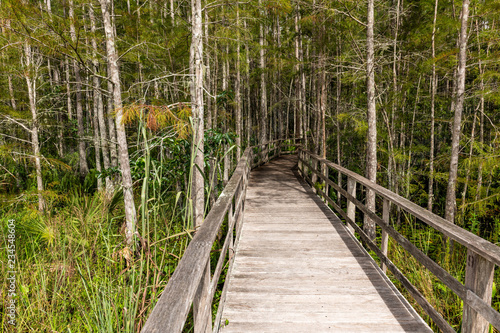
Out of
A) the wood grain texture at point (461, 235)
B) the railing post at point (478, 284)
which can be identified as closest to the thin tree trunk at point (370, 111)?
the wood grain texture at point (461, 235)

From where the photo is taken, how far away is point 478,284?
1.86 meters

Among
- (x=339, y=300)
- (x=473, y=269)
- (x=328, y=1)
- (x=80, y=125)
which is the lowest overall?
(x=339, y=300)

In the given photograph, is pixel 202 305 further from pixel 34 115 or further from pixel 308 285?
pixel 34 115

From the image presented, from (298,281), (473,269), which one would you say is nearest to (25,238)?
(298,281)

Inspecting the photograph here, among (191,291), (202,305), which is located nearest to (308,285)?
(202,305)

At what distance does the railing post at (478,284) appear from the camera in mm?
1821

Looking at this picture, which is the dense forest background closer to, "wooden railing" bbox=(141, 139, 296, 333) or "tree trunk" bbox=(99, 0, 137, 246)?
"tree trunk" bbox=(99, 0, 137, 246)

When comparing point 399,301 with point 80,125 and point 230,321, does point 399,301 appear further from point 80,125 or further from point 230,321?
point 80,125

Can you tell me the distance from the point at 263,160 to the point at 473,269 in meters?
12.4

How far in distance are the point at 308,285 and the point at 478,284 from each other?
1.65 meters

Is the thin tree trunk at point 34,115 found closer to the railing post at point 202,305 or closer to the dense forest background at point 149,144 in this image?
the dense forest background at point 149,144

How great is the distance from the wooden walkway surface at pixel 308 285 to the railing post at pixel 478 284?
0.59 metres

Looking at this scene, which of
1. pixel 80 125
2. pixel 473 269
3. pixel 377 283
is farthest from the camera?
pixel 80 125

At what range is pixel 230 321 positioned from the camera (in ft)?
8.39
